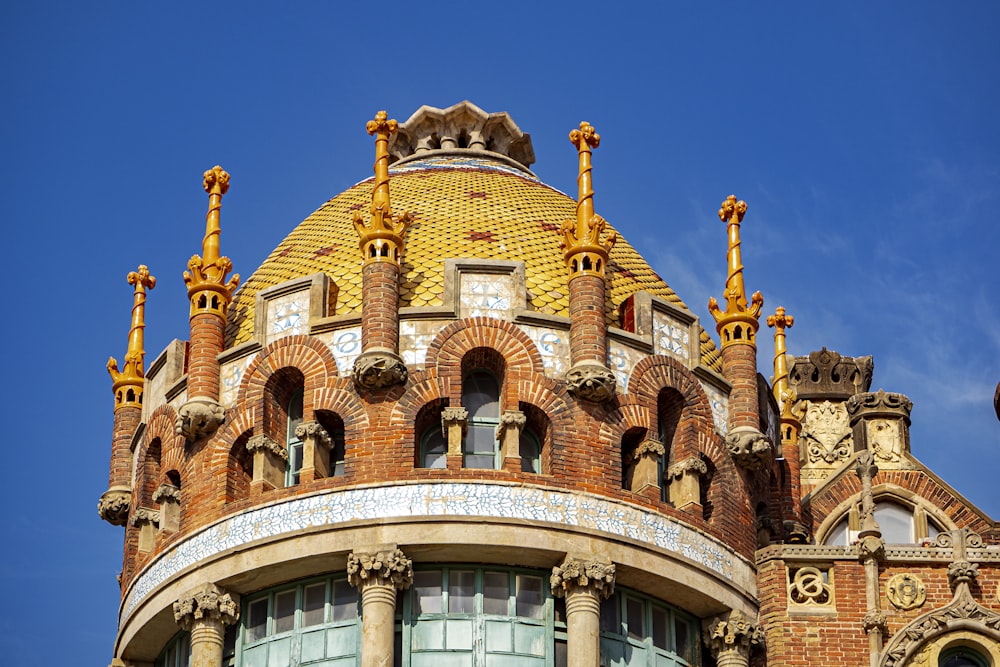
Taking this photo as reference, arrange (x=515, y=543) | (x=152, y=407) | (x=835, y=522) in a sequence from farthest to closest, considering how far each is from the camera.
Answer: (x=835, y=522) → (x=152, y=407) → (x=515, y=543)

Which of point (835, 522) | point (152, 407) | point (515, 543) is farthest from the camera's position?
point (835, 522)

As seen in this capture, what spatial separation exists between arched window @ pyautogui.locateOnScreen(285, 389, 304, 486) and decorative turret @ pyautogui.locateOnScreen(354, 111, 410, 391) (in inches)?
59.0

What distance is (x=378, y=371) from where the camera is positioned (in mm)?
41594

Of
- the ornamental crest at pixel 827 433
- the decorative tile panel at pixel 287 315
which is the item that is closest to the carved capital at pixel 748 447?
the decorative tile panel at pixel 287 315

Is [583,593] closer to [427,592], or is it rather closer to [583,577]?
[583,577]

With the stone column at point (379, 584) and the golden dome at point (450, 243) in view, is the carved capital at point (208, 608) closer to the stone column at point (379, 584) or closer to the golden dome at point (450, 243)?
the stone column at point (379, 584)

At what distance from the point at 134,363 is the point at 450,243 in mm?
6192

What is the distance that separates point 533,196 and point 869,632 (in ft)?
34.7

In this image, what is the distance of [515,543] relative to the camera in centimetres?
4047

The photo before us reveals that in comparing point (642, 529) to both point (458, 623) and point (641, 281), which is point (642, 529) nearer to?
point (458, 623)

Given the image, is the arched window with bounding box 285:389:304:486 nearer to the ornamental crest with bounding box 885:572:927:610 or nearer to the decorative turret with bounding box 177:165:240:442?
the decorative turret with bounding box 177:165:240:442

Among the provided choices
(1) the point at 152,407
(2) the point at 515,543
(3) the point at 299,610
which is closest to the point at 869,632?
(2) the point at 515,543

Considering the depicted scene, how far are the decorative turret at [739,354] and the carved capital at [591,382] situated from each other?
2727 millimetres

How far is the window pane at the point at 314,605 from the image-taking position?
134ft
